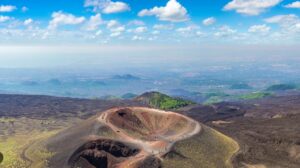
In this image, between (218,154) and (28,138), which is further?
(28,138)

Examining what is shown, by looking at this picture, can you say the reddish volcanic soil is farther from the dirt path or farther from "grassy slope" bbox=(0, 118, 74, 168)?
"grassy slope" bbox=(0, 118, 74, 168)

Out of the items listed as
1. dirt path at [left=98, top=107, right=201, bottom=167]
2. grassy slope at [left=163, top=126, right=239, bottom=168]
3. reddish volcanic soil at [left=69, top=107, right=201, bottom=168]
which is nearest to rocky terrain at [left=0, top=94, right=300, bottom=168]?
grassy slope at [left=163, top=126, right=239, bottom=168]

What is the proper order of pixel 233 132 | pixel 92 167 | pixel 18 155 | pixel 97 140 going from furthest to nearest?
pixel 233 132 < pixel 18 155 < pixel 97 140 < pixel 92 167

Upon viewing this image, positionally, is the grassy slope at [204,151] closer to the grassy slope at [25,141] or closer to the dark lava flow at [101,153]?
the dark lava flow at [101,153]

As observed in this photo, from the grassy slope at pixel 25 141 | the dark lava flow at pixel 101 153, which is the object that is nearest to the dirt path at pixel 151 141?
the dark lava flow at pixel 101 153

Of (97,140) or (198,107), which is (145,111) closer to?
(97,140)

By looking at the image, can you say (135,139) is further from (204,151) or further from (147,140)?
(204,151)

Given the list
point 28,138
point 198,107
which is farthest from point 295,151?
point 198,107

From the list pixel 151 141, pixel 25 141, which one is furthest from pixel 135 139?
pixel 25 141
